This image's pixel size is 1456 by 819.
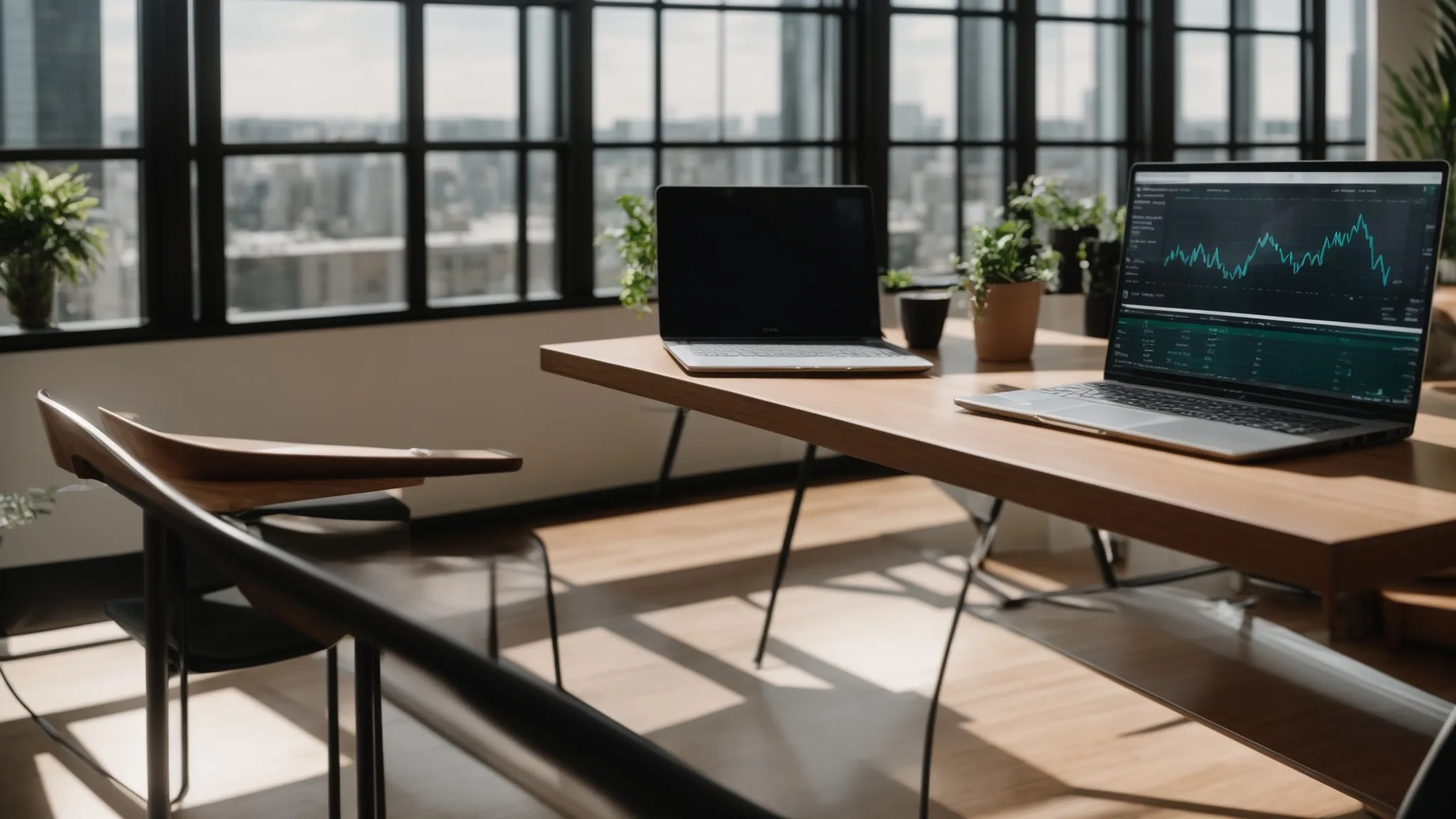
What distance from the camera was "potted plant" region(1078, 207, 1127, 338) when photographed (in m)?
2.64

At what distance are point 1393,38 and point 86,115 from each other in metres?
4.76

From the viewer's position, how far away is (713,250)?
2.44 m

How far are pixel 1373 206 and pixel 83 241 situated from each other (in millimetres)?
3439

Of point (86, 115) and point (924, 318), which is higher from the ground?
point (86, 115)

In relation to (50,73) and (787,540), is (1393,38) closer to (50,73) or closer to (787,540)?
(787,540)

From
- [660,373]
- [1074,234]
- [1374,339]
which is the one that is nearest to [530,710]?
[1374,339]

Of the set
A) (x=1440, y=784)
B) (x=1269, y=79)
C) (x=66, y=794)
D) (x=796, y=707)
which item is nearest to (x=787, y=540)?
(x=796, y=707)

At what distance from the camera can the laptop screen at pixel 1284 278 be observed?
62.8 inches

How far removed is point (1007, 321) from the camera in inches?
88.1

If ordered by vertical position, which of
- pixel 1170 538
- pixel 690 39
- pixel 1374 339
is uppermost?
pixel 690 39

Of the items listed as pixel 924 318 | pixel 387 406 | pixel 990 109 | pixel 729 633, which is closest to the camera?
pixel 924 318

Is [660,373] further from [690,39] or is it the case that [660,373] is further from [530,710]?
[690,39]

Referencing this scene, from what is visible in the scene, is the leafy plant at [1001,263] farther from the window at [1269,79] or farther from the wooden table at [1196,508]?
the window at [1269,79]

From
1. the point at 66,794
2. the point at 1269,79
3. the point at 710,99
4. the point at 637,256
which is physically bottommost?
the point at 66,794
